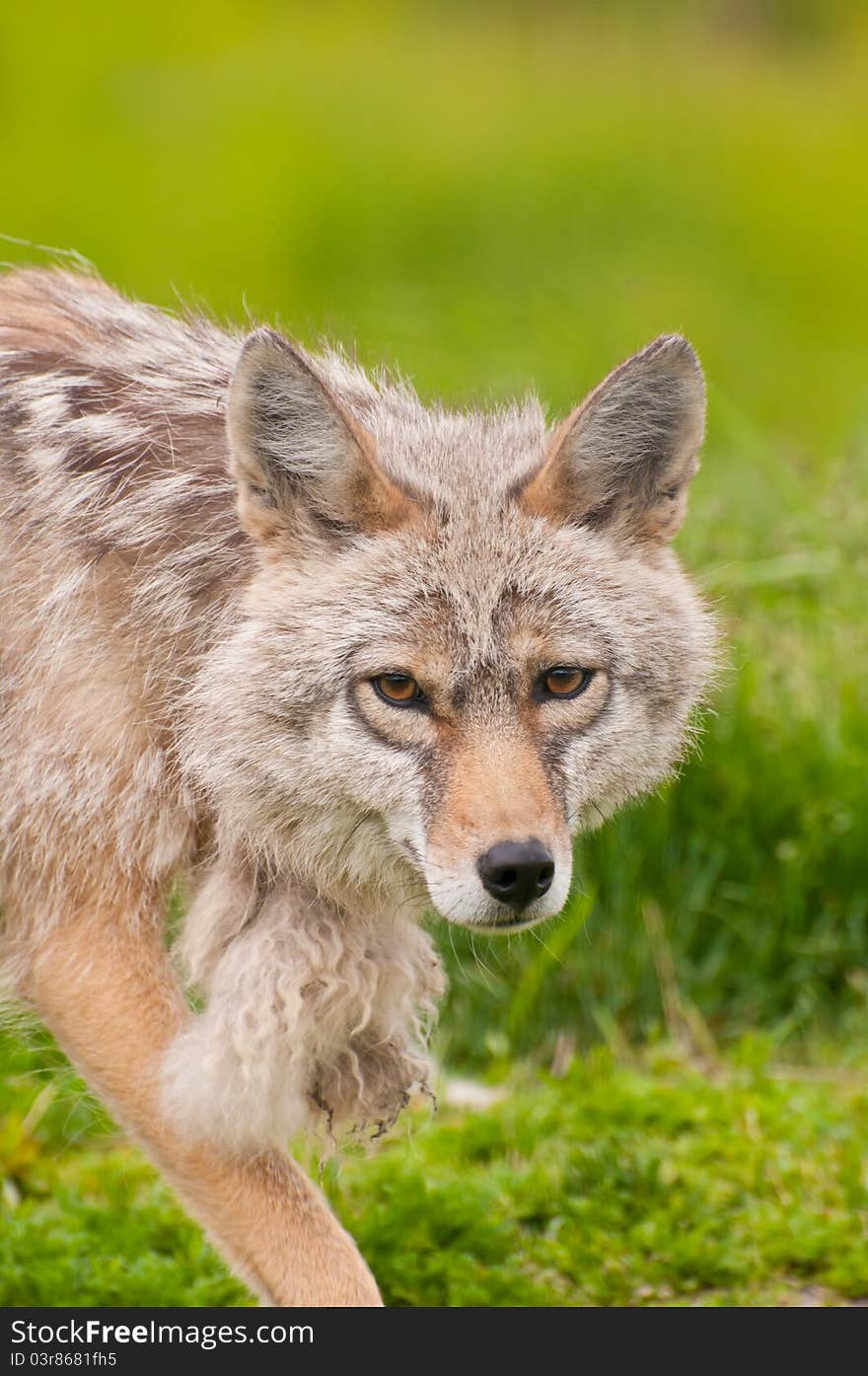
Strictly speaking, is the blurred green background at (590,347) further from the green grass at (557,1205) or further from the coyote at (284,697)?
the coyote at (284,697)

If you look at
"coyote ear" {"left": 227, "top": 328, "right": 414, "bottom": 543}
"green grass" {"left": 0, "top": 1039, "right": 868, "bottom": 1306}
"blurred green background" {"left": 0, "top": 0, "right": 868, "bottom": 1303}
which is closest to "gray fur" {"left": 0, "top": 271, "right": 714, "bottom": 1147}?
"coyote ear" {"left": 227, "top": 328, "right": 414, "bottom": 543}

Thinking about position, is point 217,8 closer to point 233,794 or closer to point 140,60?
point 140,60

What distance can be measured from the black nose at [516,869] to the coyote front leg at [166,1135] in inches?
37.4

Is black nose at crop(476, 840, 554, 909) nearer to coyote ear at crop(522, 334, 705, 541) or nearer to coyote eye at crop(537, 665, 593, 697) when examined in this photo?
coyote eye at crop(537, 665, 593, 697)

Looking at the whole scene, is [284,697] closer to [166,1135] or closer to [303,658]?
[303,658]

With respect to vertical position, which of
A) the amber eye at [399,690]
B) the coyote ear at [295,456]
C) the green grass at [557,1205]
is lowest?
the green grass at [557,1205]

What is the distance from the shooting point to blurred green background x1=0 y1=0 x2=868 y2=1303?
5234 mm

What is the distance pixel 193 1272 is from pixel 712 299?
43.4 feet

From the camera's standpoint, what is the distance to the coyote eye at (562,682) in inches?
150

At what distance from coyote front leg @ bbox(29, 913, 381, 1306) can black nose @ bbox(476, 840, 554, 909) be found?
95 centimetres

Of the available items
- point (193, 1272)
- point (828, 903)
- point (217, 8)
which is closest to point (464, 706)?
point (193, 1272)

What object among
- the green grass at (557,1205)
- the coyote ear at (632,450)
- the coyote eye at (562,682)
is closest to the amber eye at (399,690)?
the coyote eye at (562,682)

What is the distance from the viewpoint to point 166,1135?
3982mm

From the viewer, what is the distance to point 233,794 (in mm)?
3920
